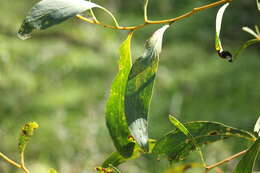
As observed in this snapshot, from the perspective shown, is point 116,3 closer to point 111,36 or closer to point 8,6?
point 111,36

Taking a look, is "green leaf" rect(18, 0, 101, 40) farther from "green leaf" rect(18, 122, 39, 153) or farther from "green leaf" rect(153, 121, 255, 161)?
"green leaf" rect(153, 121, 255, 161)

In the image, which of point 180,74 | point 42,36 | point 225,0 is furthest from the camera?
point 42,36

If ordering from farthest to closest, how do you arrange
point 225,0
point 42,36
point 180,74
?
point 42,36, point 180,74, point 225,0

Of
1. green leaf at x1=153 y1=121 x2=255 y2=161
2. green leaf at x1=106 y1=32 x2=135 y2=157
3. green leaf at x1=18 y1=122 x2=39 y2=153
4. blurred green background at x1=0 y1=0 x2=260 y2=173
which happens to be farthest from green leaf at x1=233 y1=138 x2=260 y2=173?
blurred green background at x1=0 y1=0 x2=260 y2=173

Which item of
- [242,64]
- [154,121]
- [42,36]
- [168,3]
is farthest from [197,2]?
[154,121]

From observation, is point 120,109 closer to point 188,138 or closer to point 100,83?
point 188,138

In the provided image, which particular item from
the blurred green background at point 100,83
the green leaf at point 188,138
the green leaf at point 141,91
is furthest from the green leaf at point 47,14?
the blurred green background at point 100,83

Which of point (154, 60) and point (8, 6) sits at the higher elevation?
point (154, 60)
